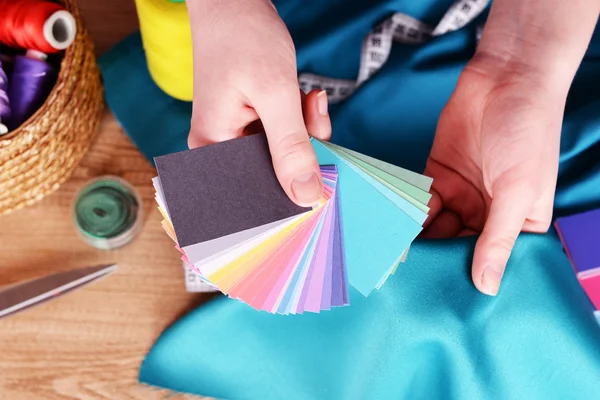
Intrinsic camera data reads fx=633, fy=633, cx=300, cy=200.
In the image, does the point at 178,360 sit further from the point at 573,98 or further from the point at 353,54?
the point at 573,98

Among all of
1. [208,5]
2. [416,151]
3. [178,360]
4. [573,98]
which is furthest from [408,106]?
[178,360]

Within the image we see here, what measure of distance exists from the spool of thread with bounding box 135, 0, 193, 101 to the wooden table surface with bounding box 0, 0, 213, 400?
0.12 m

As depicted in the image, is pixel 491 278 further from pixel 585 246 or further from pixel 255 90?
pixel 255 90

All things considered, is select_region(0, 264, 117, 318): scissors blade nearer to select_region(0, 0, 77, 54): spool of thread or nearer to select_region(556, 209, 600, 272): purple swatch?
select_region(0, 0, 77, 54): spool of thread

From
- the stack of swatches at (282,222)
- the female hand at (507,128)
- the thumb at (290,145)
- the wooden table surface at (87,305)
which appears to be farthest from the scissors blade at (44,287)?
the female hand at (507,128)

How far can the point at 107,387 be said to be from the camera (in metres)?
0.83

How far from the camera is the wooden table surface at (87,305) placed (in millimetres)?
830

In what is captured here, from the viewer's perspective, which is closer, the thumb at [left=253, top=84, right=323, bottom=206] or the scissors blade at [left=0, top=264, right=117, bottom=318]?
the thumb at [left=253, top=84, right=323, bottom=206]

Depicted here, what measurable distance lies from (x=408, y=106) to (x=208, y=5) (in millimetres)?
345

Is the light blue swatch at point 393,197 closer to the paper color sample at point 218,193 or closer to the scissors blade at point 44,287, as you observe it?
the paper color sample at point 218,193

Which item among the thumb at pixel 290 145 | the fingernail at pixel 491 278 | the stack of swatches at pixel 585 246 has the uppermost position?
the thumb at pixel 290 145

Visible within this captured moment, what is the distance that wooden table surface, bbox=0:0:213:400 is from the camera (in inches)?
32.7

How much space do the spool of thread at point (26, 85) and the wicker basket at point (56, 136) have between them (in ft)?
0.12

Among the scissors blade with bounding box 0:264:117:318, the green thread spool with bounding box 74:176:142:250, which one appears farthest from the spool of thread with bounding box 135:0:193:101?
the scissors blade with bounding box 0:264:117:318
